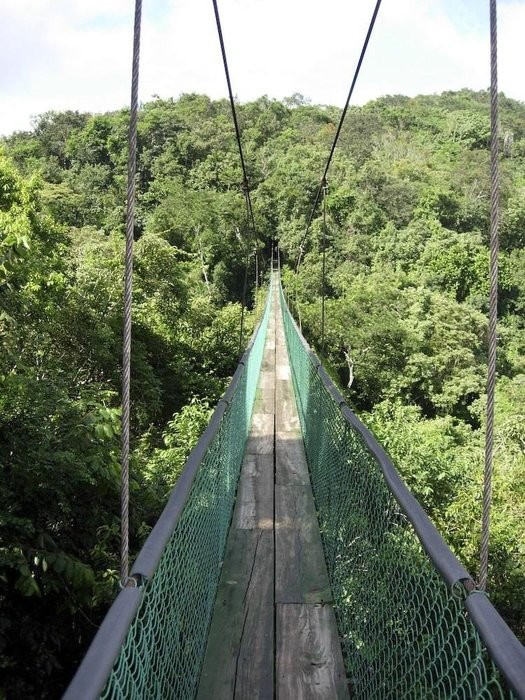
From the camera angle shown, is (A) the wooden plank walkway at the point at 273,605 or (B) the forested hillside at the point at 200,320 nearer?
(A) the wooden plank walkway at the point at 273,605

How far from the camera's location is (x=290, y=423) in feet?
11.6

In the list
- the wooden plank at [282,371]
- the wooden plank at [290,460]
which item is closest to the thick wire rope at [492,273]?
the wooden plank at [290,460]

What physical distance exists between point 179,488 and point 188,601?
0.27 m

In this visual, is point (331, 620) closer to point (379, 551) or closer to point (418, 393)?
point (379, 551)

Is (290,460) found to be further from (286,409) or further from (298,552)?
(286,409)

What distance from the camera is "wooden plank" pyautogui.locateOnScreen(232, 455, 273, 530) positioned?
2104 millimetres

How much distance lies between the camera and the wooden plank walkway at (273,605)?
1280 mm

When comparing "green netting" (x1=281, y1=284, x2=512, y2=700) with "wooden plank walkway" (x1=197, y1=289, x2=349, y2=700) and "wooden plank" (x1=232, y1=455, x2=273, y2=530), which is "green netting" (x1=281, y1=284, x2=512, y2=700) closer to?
"wooden plank walkway" (x1=197, y1=289, x2=349, y2=700)

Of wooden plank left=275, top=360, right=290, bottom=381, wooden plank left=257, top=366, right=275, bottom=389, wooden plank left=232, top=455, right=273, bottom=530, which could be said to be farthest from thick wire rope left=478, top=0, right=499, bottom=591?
wooden plank left=275, top=360, right=290, bottom=381

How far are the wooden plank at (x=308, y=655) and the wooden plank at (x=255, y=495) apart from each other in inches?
21.5

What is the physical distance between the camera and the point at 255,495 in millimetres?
2350

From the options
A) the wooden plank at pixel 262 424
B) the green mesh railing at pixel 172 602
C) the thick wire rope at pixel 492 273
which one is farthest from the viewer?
the wooden plank at pixel 262 424

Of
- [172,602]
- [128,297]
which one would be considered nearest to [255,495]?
[172,602]

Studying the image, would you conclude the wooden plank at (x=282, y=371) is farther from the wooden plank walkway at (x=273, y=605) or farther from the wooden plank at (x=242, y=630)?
the wooden plank at (x=242, y=630)
